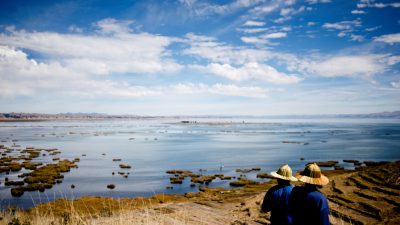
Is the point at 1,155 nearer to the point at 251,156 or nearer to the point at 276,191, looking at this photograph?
the point at 251,156

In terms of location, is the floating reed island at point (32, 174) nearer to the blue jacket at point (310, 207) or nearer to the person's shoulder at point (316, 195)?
the blue jacket at point (310, 207)

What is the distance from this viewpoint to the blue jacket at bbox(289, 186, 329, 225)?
503cm

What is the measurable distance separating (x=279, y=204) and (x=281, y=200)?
9cm

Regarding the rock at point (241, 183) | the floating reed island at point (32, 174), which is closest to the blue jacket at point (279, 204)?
the rock at point (241, 183)

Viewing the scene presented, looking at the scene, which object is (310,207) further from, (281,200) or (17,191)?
(17,191)

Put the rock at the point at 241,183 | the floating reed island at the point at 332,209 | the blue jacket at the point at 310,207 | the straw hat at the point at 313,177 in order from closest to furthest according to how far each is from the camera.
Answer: the blue jacket at the point at 310,207, the straw hat at the point at 313,177, the floating reed island at the point at 332,209, the rock at the point at 241,183

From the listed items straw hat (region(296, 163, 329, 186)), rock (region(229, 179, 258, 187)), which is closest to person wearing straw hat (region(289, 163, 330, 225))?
straw hat (region(296, 163, 329, 186))

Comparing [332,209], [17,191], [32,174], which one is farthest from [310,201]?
[32,174]

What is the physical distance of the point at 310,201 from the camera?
5.11m

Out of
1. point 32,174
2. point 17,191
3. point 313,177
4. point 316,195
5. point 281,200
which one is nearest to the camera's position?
point 316,195

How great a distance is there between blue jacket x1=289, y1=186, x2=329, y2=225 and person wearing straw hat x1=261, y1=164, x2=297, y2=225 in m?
0.43

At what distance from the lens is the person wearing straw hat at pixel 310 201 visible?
16.5 feet

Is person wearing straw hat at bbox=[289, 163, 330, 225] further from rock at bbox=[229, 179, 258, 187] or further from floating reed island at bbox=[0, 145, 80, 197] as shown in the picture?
floating reed island at bbox=[0, 145, 80, 197]

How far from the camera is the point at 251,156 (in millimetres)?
54125
